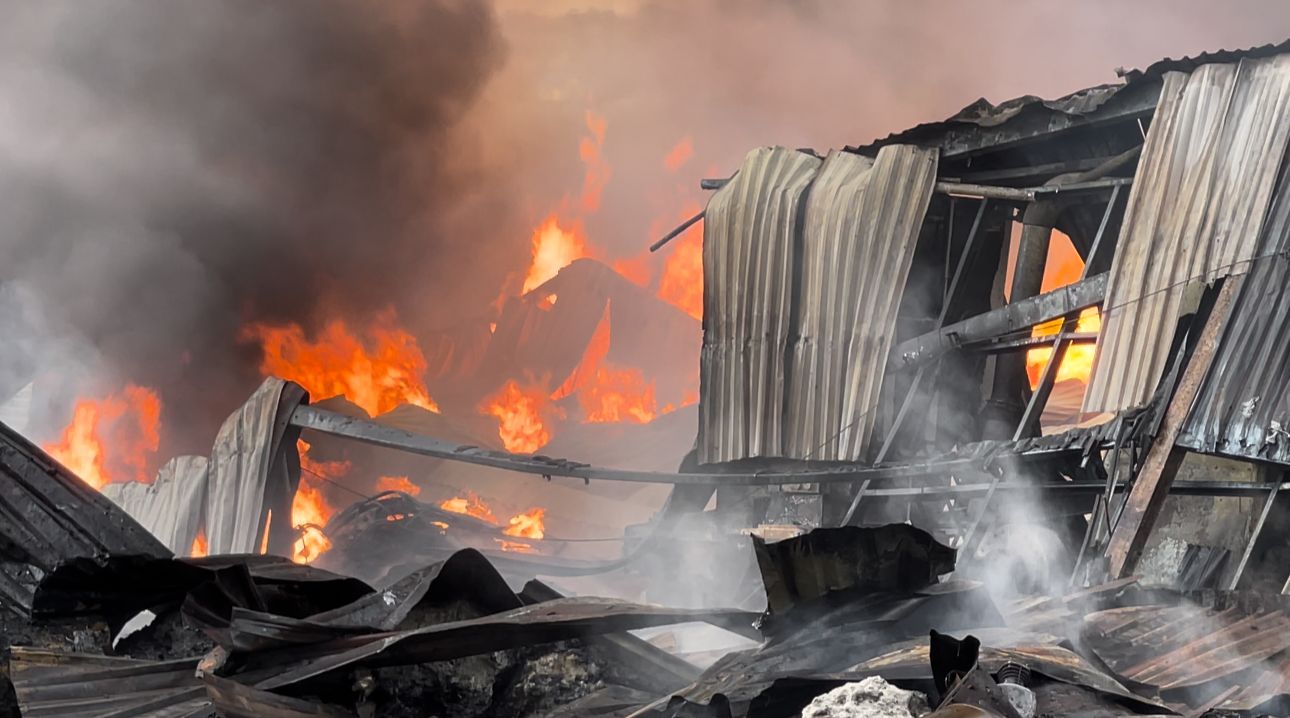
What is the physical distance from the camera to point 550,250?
114 ft

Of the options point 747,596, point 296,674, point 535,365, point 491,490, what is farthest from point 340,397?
point 296,674

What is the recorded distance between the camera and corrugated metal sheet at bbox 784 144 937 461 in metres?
11.2

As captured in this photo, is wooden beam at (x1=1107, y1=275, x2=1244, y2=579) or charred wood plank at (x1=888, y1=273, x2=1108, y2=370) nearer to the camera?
wooden beam at (x1=1107, y1=275, x2=1244, y2=579)

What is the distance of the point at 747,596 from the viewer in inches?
→ 440

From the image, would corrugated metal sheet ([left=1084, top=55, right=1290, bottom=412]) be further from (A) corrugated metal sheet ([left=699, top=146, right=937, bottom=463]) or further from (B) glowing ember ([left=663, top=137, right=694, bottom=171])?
(B) glowing ember ([left=663, top=137, right=694, bottom=171])

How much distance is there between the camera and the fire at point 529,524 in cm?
2170

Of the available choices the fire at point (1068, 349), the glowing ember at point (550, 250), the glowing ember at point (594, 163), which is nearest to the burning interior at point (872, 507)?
the fire at point (1068, 349)

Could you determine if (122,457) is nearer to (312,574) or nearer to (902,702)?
(312,574)

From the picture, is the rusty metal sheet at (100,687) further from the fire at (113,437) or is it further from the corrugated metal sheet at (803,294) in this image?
the fire at (113,437)

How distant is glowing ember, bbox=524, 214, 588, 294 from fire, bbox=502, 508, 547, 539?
1156cm

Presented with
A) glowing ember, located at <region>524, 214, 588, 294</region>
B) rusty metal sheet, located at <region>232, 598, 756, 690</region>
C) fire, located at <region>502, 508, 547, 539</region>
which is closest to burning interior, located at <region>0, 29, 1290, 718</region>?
rusty metal sheet, located at <region>232, 598, 756, 690</region>

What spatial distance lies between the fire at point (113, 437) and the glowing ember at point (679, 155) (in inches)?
704

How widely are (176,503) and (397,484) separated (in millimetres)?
12475

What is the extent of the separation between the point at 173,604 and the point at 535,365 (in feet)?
96.1
